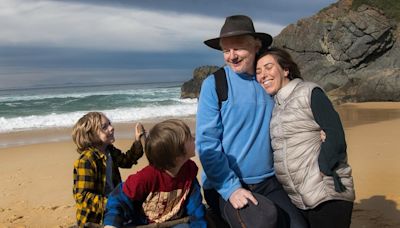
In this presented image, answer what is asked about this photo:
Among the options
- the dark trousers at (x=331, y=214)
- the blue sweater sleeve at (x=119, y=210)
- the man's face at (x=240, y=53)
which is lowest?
the dark trousers at (x=331, y=214)

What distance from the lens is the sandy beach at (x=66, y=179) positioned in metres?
5.86

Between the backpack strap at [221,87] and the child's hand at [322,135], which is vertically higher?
the backpack strap at [221,87]

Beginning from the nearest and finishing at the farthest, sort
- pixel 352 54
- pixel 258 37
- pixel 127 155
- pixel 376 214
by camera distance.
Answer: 1. pixel 258 37
2. pixel 127 155
3. pixel 376 214
4. pixel 352 54

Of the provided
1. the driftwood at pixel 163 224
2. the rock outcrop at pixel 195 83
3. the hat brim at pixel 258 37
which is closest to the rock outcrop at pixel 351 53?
the rock outcrop at pixel 195 83

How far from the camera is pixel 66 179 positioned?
27.3 ft

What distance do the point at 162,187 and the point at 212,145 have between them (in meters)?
0.49

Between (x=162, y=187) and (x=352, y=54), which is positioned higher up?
(x=352, y=54)

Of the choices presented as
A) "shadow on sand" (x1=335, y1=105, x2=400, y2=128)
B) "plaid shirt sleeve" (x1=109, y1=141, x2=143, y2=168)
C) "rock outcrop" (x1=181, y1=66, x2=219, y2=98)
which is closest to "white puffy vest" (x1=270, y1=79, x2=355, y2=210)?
"plaid shirt sleeve" (x1=109, y1=141, x2=143, y2=168)

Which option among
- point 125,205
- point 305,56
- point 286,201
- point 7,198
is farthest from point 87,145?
point 305,56

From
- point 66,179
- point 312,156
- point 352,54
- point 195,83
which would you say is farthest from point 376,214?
point 195,83

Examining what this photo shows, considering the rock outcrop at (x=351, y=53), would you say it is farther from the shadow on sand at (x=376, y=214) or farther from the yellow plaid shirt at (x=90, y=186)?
the yellow plaid shirt at (x=90, y=186)

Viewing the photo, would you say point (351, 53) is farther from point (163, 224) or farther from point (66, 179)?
point (163, 224)

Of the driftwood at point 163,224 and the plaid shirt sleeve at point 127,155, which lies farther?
the plaid shirt sleeve at point 127,155

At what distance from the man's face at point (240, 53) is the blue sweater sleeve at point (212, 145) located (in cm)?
20
